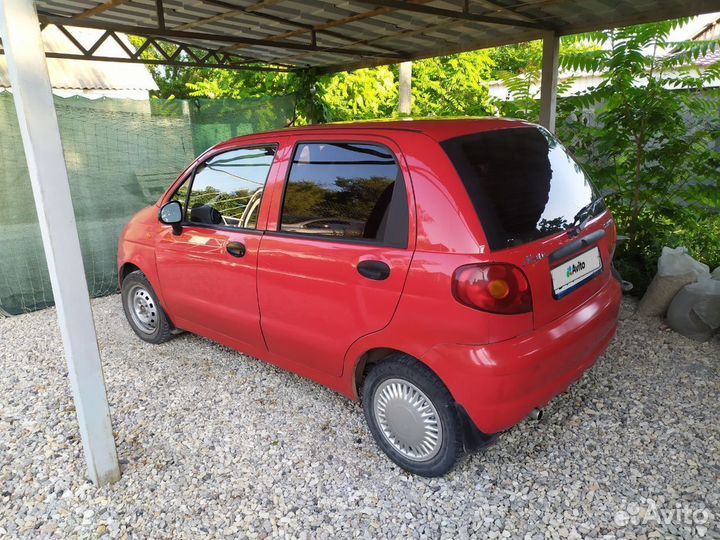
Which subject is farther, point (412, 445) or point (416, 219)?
point (412, 445)

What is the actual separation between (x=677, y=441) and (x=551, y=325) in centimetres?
123

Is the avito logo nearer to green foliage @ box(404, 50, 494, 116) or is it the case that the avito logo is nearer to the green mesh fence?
the green mesh fence

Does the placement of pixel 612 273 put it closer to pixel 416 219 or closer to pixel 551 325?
pixel 551 325

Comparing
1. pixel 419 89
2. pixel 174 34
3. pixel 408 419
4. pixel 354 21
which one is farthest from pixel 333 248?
pixel 419 89

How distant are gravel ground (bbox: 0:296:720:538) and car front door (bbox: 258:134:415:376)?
560mm

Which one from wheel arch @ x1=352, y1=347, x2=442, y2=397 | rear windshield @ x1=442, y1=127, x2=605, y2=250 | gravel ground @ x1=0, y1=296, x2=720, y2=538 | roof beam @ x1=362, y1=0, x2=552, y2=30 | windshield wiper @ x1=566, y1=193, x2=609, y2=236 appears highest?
roof beam @ x1=362, y1=0, x2=552, y2=30

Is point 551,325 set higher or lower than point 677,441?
higher

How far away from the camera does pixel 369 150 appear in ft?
8.89

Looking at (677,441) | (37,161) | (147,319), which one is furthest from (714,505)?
(147,319)

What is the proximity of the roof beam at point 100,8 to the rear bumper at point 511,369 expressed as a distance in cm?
431

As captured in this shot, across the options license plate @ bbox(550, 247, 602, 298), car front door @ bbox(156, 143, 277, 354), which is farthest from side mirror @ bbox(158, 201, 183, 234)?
license plate @ bbox(550, 247, 602, 298)

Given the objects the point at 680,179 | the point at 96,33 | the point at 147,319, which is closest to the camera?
the point at 147,319

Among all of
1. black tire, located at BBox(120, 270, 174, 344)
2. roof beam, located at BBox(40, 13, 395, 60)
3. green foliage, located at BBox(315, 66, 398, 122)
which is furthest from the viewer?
green foliage, located at BBox(315, 66, 398, 122)

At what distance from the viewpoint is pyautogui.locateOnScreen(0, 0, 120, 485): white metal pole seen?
218 cm
